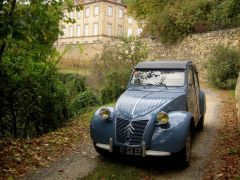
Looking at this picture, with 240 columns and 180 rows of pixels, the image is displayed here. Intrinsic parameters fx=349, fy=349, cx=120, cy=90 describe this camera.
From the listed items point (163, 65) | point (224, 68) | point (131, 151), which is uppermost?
point (163, 65)

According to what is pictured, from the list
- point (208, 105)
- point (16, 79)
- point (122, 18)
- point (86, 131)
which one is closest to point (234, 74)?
point (208, 105)

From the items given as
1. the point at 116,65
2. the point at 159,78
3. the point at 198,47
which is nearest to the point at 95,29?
the point at 198,47

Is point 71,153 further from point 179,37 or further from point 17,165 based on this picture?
point 179,37

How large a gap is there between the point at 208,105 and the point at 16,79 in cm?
892

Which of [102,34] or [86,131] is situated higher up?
[102,34]

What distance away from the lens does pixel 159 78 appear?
853 cm

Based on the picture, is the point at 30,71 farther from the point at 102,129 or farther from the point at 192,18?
the point at 192,18

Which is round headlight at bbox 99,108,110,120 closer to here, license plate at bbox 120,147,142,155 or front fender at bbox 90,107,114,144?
front fender at bbox 90,107,114,144

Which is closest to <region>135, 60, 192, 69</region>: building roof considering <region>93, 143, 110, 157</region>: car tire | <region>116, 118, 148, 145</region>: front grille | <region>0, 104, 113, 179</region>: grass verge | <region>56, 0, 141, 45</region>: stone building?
<region>116, 118, 148, 145</region>: front grille

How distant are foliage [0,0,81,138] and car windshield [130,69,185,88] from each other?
2096 mm

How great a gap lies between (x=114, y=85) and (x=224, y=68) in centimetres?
726

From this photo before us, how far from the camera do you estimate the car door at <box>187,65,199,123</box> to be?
27.7 ft

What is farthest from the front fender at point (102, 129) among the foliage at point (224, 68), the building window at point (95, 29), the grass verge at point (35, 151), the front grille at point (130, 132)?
the building window at point (95, 29)

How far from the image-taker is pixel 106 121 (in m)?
7.18
